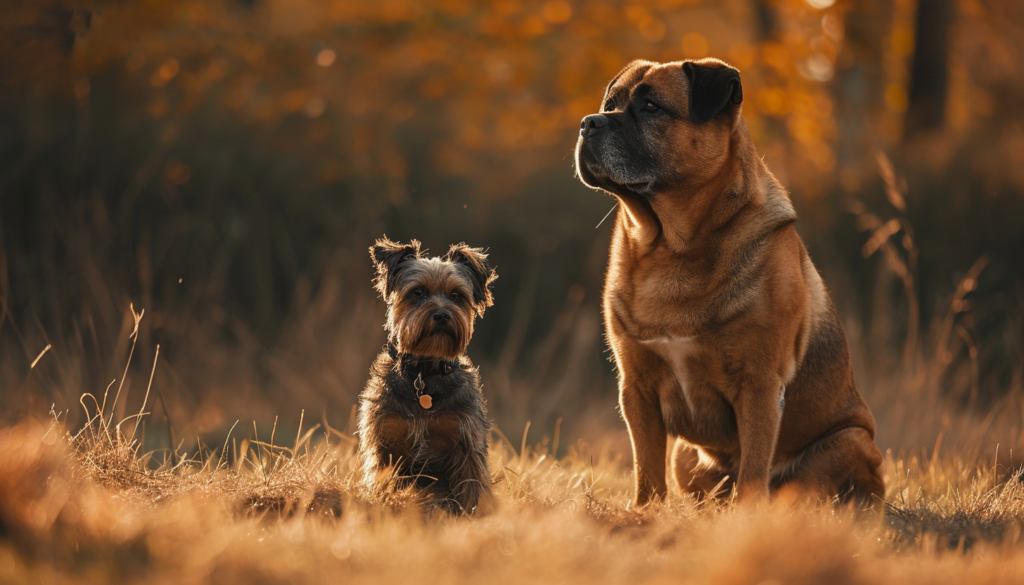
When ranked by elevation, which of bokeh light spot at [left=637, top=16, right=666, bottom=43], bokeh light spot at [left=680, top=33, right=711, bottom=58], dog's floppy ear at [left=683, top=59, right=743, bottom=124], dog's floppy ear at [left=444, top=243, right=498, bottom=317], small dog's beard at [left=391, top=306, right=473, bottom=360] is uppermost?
bokeh light spot at [left=637, top=16, right=666, bottom=43]

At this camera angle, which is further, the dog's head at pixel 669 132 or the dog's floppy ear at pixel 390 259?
the dog's floppy ear at pixel 390 259

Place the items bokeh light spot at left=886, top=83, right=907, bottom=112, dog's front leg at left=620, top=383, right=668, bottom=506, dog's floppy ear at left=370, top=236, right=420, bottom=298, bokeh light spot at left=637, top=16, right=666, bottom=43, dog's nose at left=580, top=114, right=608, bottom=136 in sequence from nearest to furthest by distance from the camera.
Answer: dog's nose at left=580, top=114, right=608, bottom=136 < dog's front leg at left=620, top=383, right=668, bottom=506 < dog's floppy ear at left=370, top=236, right=420, bottom=298 < bokeh light spot at left=637, top=16, right=666, bottom=43 < bokeh light spot at left=886, top=83, right=907, bottom=112

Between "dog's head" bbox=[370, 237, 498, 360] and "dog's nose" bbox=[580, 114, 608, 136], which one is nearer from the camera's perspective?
"dog's nose" bbox=[580, 114, 608, 136]

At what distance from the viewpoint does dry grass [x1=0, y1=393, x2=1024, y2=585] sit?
271cm

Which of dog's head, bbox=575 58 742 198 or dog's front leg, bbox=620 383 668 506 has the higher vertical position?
dog's head, bbox=575 58 742 198

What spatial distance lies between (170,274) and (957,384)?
23.0 feet

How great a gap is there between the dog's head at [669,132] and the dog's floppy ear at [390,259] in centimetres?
117

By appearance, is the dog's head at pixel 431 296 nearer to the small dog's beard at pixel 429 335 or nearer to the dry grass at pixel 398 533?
the small dog's beard at pixel 429 335

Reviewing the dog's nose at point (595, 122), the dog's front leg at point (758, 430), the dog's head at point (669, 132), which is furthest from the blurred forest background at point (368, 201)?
the dog's nose at point (595, 122)

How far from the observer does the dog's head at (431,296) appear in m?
4.44

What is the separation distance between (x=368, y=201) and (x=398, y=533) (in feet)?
21.1

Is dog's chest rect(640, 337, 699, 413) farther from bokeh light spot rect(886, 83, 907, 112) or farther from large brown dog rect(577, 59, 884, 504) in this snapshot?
bokeh light spot rect(886, 83, 907, 112)

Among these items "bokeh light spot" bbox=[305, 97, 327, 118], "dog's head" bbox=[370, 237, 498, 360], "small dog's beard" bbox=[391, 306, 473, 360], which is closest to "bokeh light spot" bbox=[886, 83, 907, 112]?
"bokeh light spot" bbox=[305, 97, 327, 118]

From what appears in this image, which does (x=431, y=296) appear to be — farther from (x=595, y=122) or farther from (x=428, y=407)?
(x=595, y=122)
